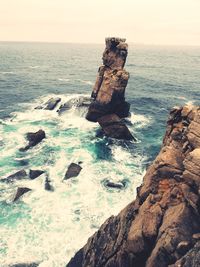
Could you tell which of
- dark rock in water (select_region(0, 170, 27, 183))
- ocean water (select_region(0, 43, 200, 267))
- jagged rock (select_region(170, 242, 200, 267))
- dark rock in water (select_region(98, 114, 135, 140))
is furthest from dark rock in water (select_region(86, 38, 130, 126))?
jagged rock (select_region(170, 242, 200, 267))

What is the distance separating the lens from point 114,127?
5878cm

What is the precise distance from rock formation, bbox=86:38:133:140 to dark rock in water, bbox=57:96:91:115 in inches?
235

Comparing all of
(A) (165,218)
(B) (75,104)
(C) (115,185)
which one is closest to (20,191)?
(C) (115,185)

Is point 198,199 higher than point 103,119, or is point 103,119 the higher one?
point 198,199

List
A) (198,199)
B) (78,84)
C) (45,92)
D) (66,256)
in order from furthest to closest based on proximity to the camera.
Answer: (78,84) → (45,92) → (66,256) → (198,199)

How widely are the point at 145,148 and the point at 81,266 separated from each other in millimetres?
30034

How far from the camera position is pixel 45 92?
9406 cm

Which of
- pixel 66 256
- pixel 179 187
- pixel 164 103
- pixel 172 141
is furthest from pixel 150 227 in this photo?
pixel 164 103

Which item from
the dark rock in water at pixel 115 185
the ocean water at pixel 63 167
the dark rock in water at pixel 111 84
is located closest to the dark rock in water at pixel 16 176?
the ocean water at pixel 63 167

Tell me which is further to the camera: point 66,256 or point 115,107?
point 115,107

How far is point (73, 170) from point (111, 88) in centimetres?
2239

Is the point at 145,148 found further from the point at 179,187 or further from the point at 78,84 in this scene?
the point at 78,84

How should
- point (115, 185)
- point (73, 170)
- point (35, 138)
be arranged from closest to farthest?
point (115, 185)
point (73, 170)
point (35, 138)

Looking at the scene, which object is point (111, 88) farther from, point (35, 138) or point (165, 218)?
point (165, 218)
